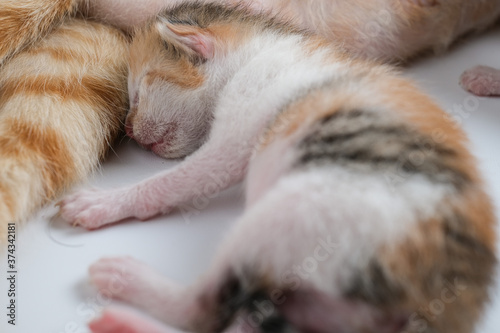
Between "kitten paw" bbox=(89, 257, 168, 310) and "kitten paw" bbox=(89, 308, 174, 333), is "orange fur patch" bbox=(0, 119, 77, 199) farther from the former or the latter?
"kitten paw" bbox=(89, 308, 174, 333)

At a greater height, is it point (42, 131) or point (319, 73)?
point (319, 73)

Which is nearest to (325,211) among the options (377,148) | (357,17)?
(377,148)

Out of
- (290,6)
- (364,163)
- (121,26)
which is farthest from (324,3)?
(364,163)

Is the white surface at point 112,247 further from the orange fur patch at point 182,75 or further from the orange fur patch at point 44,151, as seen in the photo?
the orange fur patch at point 182,75

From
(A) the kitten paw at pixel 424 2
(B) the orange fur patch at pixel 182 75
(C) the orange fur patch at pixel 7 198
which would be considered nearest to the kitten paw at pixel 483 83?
(A) the kitten paw at pixel 424 2

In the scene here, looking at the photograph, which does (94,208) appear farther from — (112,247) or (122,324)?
(122,324)

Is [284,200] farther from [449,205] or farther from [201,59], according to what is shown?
[201,59]
